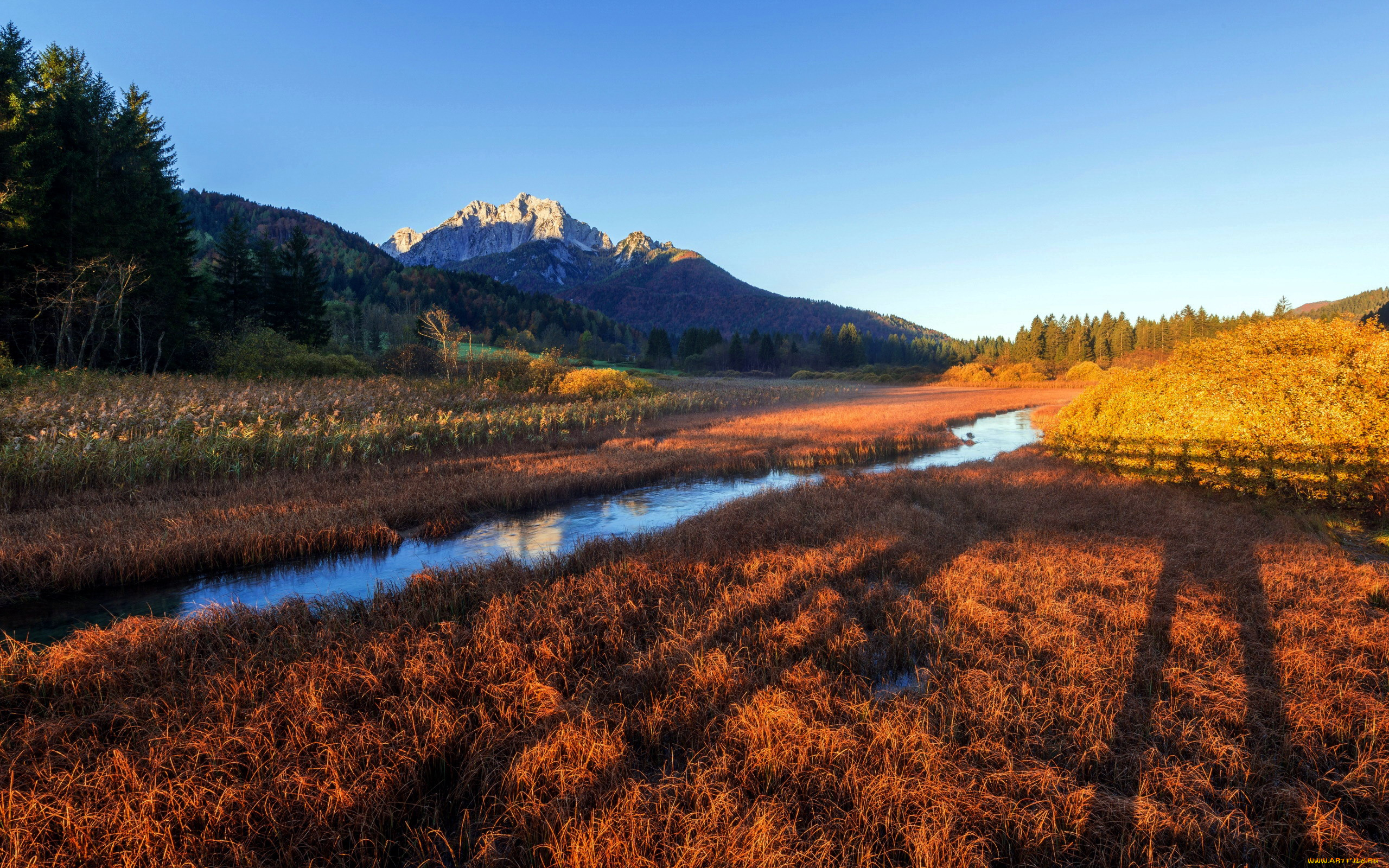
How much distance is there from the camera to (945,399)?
41438 mm

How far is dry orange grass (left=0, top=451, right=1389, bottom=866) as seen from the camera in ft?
9.85

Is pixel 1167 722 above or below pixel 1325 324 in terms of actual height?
below

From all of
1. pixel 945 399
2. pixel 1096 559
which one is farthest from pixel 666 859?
pixel 945 399

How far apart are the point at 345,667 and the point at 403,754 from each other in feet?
4.64

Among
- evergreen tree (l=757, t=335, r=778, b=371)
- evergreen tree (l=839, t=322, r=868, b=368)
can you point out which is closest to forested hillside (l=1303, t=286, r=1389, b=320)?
evergreen tree (l=839, t=322, r=868, b=368)

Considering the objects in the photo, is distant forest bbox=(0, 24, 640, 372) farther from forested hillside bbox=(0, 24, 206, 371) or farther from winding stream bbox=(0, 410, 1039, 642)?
winding stream bbox=(0, 410, 1039, 642)

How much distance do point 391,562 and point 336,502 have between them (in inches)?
110

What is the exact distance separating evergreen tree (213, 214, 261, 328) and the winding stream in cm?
3907

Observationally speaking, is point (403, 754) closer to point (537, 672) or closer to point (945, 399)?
point (537, 672)

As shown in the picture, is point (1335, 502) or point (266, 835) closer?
point (266, 835)

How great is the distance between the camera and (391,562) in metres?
8.73

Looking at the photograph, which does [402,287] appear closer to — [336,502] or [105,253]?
[105,253]

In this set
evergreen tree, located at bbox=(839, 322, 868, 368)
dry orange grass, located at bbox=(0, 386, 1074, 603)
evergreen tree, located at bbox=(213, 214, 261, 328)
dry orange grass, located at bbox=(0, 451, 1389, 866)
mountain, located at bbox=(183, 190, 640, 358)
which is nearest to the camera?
dry orange grass, located at bbox=(0, 451, 1389, 866)

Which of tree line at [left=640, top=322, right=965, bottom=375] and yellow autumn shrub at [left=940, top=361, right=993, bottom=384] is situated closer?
yellow autumn shrub at [left=940, top=361, right=993, bottom=384]
